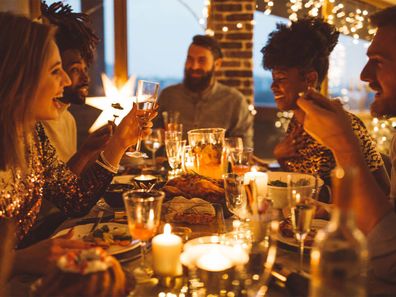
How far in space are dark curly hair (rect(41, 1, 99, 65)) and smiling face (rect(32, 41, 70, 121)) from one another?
2.55ft

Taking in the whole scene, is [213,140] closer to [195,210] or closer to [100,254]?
[195,210]

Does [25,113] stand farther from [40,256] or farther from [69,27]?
[69,27]

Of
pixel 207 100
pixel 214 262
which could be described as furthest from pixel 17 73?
pixel 207 100

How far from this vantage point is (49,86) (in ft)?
4.92

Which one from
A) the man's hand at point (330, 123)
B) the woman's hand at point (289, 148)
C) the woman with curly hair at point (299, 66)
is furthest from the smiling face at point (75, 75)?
the man's hand at point (330, 123)

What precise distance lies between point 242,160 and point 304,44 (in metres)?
0.86

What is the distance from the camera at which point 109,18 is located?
4520mm

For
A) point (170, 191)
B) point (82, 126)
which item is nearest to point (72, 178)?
point (170, 191)

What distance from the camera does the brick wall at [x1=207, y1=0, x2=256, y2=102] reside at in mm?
4379

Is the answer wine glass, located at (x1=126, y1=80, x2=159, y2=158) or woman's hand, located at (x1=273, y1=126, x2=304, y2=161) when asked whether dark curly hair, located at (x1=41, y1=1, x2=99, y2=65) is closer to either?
wine glass, located at (x1=126, y1=80, x2=159, y2=158)

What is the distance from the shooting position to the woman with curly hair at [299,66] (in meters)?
2.31

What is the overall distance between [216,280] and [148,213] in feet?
0.81

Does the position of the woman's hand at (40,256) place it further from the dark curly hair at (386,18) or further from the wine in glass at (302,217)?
the dark curly hair at (386,18)

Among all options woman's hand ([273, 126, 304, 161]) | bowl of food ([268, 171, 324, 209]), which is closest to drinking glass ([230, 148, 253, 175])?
bowl of food ([268, 171, 324, 209])
